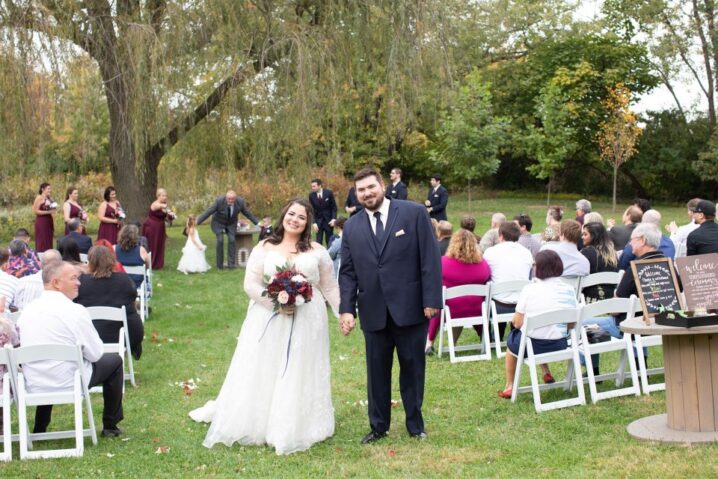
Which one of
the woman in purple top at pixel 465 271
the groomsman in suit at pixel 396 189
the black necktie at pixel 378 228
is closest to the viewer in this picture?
the black necktie at pixel 378 228

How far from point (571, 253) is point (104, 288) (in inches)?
183

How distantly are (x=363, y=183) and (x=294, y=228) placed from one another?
772 mm

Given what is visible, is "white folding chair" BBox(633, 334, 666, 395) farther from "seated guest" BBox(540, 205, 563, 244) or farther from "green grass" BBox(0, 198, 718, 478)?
"seated guest" BBox(540, 205, 563, 244)

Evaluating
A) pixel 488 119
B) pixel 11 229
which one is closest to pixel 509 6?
pixel 488 119

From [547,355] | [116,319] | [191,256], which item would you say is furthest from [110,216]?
[547,355]

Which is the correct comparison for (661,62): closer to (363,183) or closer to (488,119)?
(488,119)

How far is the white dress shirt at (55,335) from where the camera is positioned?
256 inches

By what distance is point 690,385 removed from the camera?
239 inches

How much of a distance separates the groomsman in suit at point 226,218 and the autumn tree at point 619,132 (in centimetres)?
1534

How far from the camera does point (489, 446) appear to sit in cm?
613

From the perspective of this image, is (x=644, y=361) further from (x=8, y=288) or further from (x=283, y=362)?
(x=8, y=288)

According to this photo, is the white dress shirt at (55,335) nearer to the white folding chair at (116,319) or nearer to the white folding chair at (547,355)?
the white folding chair at (116,319)

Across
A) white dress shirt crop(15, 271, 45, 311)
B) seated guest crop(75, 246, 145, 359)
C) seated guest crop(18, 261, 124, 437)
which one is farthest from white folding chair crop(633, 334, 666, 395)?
white dress shirt crop(15, 271, 45, 311)

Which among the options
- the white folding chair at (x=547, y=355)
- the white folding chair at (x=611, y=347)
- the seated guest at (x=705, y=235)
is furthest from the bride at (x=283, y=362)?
the seated guest at (x=705, y=235)
